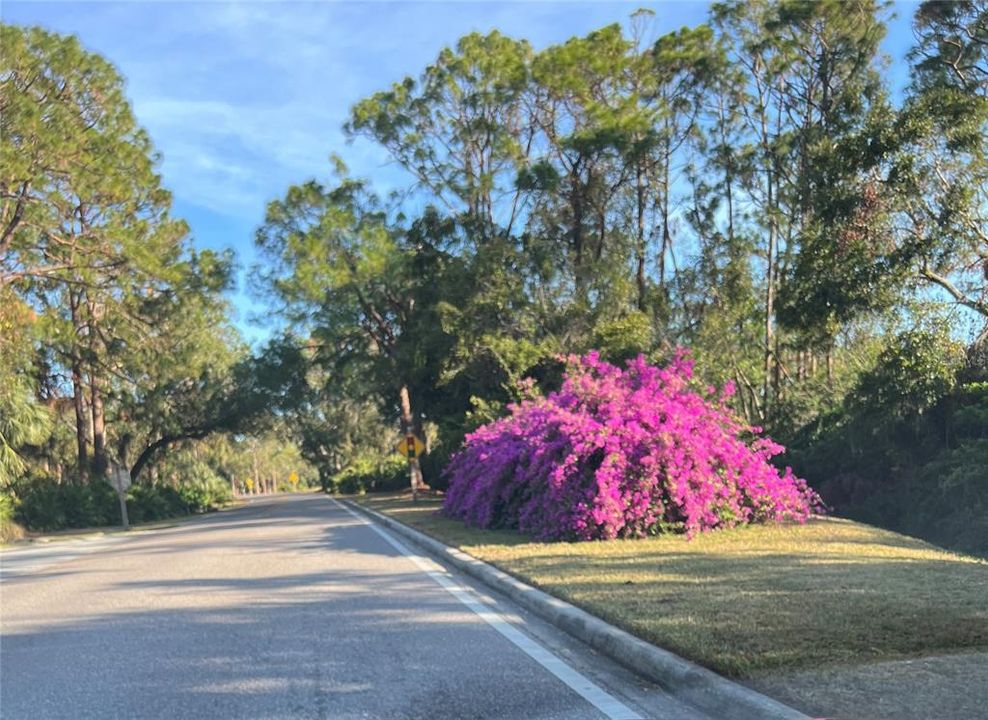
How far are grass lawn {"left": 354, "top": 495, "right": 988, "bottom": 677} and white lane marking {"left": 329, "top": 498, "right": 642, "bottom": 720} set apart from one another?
68cm

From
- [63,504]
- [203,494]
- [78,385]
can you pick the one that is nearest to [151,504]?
[63,504]

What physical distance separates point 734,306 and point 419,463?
55.6 feet

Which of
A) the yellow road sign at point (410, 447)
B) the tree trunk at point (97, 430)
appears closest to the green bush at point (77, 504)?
the tree trunk at point (97, 430)

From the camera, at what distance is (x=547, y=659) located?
643 cm

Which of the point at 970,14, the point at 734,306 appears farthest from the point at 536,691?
the point at 734,306

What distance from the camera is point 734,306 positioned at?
2984 cm

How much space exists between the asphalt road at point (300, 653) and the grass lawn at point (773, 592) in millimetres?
685

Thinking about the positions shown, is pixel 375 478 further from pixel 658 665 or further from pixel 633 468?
pixel 658 665

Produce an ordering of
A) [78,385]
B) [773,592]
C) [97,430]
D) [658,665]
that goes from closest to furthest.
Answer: [658,665] < [773,592] < [78,385] < [97,430]

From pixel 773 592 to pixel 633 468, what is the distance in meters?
5.60

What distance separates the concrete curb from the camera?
473 centimetres

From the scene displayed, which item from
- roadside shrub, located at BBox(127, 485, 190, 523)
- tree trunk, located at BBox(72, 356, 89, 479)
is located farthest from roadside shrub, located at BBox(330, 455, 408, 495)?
tree trunk, located at BBox(72, 356, 89, 479)

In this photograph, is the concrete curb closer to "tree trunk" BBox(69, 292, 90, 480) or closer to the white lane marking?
the white lane marking

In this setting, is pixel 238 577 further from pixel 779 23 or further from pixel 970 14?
pixel 779 23
